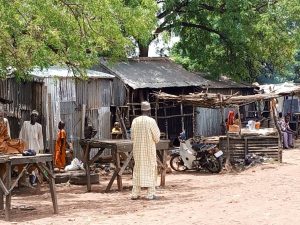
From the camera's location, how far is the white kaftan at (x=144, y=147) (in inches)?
440

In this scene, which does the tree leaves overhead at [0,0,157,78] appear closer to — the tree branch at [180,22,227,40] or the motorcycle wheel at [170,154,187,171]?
the motorcycle wheel at [170,154,187,171]

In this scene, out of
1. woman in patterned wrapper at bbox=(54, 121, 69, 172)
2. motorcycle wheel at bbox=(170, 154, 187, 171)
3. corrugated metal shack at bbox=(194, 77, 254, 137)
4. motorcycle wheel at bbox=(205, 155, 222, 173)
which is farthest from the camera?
corrugated metal shack at bbox=(194, 77, 254, 137)

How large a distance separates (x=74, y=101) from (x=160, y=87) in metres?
4.51

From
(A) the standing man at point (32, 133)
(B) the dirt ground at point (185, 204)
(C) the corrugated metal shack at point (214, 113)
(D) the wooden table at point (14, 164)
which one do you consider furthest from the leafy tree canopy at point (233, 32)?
(D) the wooden table at point (14, 164)

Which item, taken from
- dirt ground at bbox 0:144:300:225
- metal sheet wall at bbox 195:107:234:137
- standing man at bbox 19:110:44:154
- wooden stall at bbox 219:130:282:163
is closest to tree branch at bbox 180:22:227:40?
metal sheet wall at bbox 195:107:234:137

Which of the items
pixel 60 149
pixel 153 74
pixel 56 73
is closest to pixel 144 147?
pixel 60 149

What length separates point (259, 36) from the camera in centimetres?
2525

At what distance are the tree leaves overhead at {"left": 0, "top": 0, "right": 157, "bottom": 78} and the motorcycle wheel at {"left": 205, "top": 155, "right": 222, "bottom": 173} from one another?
15.2ft

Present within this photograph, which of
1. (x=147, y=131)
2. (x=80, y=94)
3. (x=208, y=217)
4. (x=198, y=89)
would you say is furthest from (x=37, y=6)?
(x=198, y=89)

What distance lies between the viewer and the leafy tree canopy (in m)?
23.8

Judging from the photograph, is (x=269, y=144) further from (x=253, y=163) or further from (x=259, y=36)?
(x=259, y=36)

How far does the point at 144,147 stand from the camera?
36.8 ft

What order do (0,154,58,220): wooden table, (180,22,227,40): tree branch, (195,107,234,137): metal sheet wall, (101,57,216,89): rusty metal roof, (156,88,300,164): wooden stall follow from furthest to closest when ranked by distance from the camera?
(180,22,227,40): tree branch
(195,107,234,137): metal sheet wall
(101,57,216,89): rusty metal roof
(156,88,300,164): wooden stall
(0,154,58,220): wooden table

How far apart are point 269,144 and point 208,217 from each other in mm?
9461
